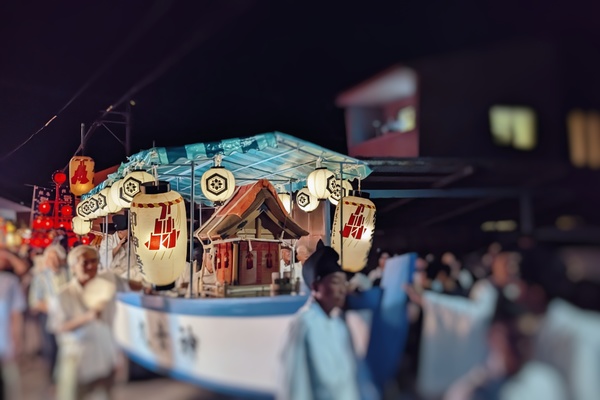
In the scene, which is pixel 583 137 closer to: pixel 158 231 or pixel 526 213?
pixel 526 213

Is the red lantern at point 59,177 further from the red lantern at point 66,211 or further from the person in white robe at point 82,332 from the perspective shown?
the person in white robe at point 82,332

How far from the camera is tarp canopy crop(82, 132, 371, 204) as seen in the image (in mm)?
4082

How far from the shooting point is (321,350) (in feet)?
9.11

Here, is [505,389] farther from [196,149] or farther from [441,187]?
[196,149]

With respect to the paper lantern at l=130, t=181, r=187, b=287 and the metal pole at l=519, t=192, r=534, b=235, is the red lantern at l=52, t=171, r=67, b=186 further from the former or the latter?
the metal pole at l=519, t=192, r=534, b=235

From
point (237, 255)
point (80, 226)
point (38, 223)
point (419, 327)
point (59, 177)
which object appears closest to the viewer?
point (419, 327)

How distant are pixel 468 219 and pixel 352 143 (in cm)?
98

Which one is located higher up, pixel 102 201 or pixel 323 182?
pixel 323 182

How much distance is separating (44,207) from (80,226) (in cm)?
130

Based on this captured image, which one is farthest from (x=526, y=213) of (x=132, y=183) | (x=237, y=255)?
(x=132, y=183)

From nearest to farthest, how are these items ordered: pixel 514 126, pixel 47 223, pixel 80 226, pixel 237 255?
pixel 514 126 → pixel 47 223 → pixel 80 226 → pixel 237 255

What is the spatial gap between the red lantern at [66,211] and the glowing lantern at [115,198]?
1178mm

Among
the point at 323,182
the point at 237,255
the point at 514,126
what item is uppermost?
the point at 514,126

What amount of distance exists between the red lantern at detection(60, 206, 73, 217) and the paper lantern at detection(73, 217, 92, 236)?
176 millimetres
